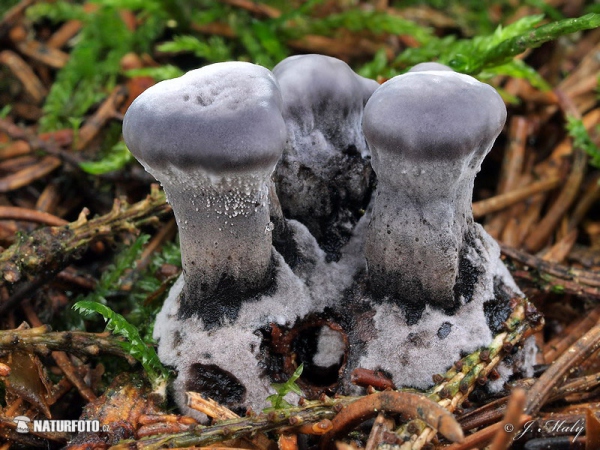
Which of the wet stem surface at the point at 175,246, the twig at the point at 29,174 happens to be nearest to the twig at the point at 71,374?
the wet stem surface at the point at 175,246

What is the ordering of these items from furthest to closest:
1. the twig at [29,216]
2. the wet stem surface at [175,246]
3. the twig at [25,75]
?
1. the twig at [25,75]
2. the twig at [29,216]
3. the wet stem surface at [175,246]

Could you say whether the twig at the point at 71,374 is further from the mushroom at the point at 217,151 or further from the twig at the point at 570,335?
the twig at the point at 570,335

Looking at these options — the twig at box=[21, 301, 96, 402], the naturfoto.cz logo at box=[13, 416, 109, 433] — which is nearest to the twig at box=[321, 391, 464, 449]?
the naturfoto.cz logo at box=[13, 416, 109, 433]

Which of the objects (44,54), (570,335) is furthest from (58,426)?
(44,54)

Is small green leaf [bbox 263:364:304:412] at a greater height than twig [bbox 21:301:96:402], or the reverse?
small green leaf [bbox 263:364:304:412]

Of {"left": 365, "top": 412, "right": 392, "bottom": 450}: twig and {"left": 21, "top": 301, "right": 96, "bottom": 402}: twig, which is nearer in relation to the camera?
{"left": 365, "top": 412, "right": 392, "bottom": 450}: twig

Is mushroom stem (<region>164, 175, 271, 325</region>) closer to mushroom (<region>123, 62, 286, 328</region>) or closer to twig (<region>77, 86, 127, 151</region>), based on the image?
mushroom (<region>123, 62, 286, 328</region>)

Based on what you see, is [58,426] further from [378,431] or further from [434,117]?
[434,117]

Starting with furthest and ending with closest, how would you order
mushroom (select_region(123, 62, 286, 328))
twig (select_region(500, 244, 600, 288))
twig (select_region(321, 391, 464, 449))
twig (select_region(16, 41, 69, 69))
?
twig (select_region(16, 41, 69, 69)), twig (select_region(500, 244, 600, 288)), mushroom (select_region(123, 62, 286, 328)), twig (select_region(321, 391, 464, 449))
